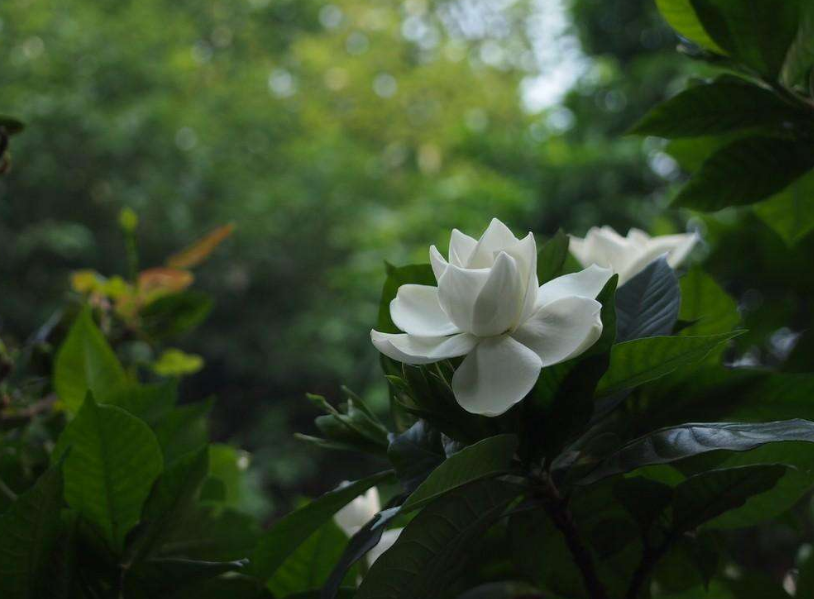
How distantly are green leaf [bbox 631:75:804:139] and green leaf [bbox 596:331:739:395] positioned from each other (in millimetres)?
161

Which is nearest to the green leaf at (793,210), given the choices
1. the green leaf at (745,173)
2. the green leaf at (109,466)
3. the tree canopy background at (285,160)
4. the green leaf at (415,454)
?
the green leaf at (745,173)

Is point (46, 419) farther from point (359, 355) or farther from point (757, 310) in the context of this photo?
point (359, 355)

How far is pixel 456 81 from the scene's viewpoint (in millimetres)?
10656

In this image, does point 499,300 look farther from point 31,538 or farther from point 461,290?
point 31,538

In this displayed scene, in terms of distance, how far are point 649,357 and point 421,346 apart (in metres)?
0.09

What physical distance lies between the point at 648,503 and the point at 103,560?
272 millimetres

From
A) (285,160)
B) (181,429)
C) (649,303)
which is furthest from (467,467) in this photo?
(285,160)

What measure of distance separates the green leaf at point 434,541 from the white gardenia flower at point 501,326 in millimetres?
45

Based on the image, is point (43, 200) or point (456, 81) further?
point (456, 81)

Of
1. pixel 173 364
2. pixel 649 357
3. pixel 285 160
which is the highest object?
pixel 649 357

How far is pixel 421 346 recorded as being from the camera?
373 mm

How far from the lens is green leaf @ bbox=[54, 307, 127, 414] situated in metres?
0.58

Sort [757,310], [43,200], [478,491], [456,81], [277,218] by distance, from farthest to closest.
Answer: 1. [456,81]
2. [277,218]
3. [43,200]
4. [757,310]
5. [478,491]

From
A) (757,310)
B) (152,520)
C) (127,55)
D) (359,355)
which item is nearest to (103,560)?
(152,520)
